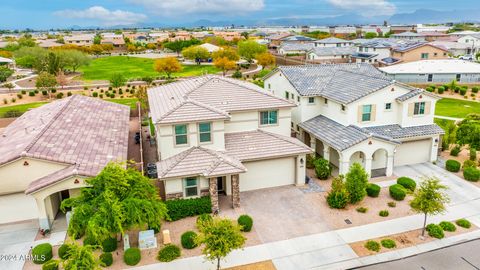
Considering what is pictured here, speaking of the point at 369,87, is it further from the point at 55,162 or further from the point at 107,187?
the point at 55,162

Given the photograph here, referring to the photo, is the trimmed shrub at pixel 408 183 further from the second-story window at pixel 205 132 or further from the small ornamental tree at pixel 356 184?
the second-story window at pixel 205 132

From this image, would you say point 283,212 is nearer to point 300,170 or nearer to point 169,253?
point 300,170

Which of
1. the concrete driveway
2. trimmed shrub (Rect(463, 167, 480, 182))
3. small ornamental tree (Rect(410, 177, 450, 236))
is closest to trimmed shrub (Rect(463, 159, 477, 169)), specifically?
trimmed shrub (Rect(463, 167, 480, 182))

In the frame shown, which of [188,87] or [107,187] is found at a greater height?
[188,87]

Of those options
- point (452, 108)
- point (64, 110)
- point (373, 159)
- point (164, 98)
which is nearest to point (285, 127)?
point (373, 159)

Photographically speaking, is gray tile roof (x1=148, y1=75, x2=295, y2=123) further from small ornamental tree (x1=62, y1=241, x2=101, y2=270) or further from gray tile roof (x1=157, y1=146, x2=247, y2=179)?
small ornamental tree (x1=62, y1=241, x2=101, y2=270)

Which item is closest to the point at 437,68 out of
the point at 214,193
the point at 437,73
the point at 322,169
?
the point at 437,73

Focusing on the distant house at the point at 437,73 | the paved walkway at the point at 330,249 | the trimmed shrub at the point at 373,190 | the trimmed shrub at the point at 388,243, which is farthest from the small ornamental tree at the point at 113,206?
the distant house at the point at 437,73
